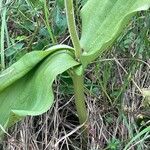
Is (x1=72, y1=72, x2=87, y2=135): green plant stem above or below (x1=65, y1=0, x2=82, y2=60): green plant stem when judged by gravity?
below

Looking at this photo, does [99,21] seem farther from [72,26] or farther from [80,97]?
A: [80,97]

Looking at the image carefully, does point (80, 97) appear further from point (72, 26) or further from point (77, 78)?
point (72, 26)

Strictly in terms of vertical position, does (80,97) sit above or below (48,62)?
below

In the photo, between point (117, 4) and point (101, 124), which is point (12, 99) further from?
point (117, 4)

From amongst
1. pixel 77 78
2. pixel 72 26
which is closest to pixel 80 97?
pixel 77 78

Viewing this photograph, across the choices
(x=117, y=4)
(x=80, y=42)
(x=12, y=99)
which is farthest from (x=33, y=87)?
(x=117, y=4)
